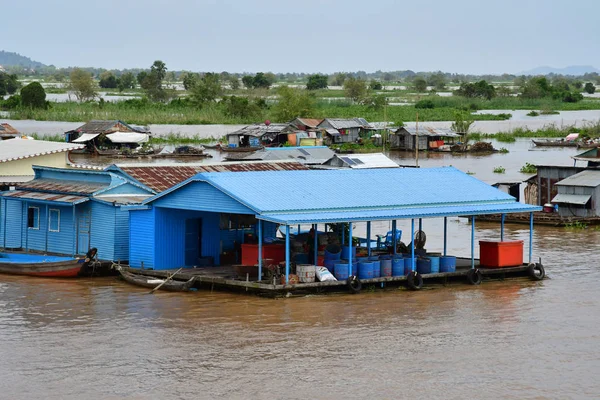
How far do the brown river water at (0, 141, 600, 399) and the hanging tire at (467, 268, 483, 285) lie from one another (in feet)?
0.65

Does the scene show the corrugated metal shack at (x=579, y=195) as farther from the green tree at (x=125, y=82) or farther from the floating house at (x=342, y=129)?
the green tree at (x=125, y=82)

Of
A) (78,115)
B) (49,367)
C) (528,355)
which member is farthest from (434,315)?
(78,115)

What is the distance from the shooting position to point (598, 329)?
22.1m

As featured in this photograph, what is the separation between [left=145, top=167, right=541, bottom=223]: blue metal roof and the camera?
24.0 m

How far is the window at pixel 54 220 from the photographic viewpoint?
92.3ft

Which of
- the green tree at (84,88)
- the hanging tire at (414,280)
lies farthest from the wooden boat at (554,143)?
the green tree at (84,88)

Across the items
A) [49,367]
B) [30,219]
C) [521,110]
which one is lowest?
[49,367]

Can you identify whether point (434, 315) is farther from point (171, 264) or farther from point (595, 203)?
point (595, 203)

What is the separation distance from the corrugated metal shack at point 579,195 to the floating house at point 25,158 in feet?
54.5

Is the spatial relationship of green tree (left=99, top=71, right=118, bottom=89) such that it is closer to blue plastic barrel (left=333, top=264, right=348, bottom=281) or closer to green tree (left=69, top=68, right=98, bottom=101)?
green tree (left=69, top=68, right=98, bottom=101)

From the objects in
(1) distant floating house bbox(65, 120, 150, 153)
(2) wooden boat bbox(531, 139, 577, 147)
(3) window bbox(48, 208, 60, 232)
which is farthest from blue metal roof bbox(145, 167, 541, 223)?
(2) wooden boat bbox(531, 139, 577, 147)

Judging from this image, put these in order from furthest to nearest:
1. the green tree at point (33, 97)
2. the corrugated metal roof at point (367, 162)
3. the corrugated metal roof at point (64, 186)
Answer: the green tree at point (33, 97) → the corrugated metal roof at point (367, 162) → the corrugated metal roof at point (64, 186)

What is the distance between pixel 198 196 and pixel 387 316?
5.15 m

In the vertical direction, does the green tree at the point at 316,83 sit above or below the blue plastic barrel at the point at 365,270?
above
